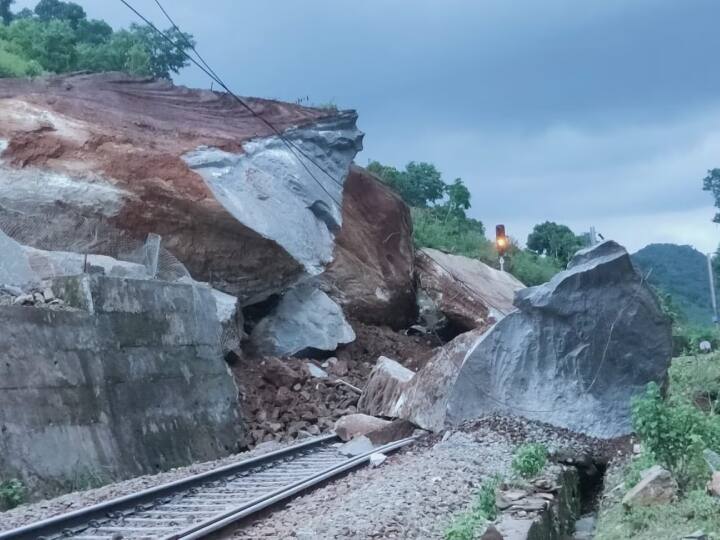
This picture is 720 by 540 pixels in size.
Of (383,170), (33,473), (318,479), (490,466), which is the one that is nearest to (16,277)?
(33,473)

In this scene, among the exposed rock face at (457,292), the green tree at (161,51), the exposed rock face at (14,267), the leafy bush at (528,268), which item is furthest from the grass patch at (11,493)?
the green tree at (161,51)

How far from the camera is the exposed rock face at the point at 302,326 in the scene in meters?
19.1

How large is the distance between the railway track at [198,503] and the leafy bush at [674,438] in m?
Result: 3.29

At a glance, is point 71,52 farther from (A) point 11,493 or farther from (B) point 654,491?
(B) point 654,491

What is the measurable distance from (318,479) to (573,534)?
256cm

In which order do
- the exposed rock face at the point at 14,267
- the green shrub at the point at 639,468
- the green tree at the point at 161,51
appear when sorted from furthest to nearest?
the green tree at the point at 161,51 < the exposed rock face at the point at 14,267 < the green shrub at the point at 639,468

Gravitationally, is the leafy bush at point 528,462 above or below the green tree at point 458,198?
below

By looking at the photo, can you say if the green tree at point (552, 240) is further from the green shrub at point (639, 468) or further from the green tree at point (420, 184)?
the green shrub at point (639, 468)

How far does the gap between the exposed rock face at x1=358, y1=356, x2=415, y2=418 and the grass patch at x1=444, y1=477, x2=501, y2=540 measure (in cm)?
569

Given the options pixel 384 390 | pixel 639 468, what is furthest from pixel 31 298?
pixel 639 468

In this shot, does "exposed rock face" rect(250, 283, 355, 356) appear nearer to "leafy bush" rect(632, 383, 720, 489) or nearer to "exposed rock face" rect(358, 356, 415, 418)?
"exposed rock face" rect(358, 356, 415, 418)

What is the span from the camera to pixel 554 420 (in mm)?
12227

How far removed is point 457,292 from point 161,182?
9557mm

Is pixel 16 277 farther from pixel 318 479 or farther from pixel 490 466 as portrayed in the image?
pixel 490 466
